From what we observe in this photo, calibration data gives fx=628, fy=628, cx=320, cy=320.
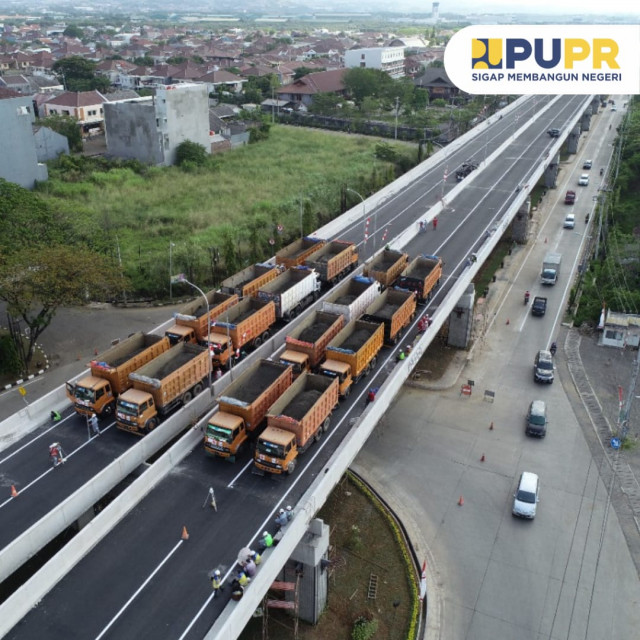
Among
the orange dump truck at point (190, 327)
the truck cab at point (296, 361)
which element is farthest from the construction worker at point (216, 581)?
the orange dump truck at point (190, 327)

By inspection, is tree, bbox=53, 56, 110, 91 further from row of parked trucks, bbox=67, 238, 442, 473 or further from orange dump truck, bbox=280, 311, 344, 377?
orange dump truck, bbox=280, 311, 344, 377

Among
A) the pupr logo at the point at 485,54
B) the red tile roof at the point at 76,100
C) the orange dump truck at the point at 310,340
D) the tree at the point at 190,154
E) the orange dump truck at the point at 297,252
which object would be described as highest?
the pupr logo at the point at 485,54

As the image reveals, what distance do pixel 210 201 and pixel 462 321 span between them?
4120 cm

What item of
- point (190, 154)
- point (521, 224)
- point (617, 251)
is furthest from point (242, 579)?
point (190, 154)

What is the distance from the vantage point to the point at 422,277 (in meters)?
47.4

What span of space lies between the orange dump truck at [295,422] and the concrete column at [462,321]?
63.7 ft

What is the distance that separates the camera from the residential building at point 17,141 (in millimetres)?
73625

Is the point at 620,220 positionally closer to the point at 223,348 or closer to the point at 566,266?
the point at 566,266

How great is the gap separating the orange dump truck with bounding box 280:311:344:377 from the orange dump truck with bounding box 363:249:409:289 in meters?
8.09

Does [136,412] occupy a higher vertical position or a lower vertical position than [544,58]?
lower

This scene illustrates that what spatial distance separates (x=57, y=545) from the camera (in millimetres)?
28719

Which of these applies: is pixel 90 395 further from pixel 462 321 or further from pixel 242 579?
pixel 462 321

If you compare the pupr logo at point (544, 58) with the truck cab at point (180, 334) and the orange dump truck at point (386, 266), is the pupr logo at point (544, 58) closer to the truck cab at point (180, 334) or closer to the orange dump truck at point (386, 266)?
the orange dump truck at point (386, 266)

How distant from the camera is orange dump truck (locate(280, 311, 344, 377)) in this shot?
35406 mm
